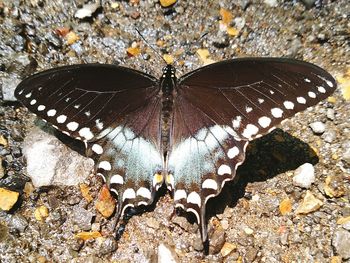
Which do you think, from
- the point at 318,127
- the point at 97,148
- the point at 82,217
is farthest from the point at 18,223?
the point at 318,127

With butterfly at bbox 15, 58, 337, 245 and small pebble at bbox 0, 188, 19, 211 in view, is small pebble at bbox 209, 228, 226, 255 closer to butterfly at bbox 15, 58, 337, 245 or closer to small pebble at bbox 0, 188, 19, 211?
butterfly at bbox 15, 58, 337, 245

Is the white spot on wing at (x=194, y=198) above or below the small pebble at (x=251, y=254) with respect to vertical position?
above

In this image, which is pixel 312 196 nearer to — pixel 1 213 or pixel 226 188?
pixel 226 188

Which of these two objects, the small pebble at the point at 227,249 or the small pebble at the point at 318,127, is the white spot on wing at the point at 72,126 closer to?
the small pebble at the point at 227,249

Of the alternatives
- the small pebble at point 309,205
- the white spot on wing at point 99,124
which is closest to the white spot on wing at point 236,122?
the small pebble at point 309,205

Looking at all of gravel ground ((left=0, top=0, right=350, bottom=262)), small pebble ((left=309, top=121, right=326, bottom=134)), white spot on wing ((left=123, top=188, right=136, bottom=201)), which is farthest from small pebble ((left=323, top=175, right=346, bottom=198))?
white spot on wing ((left=123, top=188, right=136, bottom=201))

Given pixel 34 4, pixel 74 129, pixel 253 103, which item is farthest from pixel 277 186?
pixel 34 4
